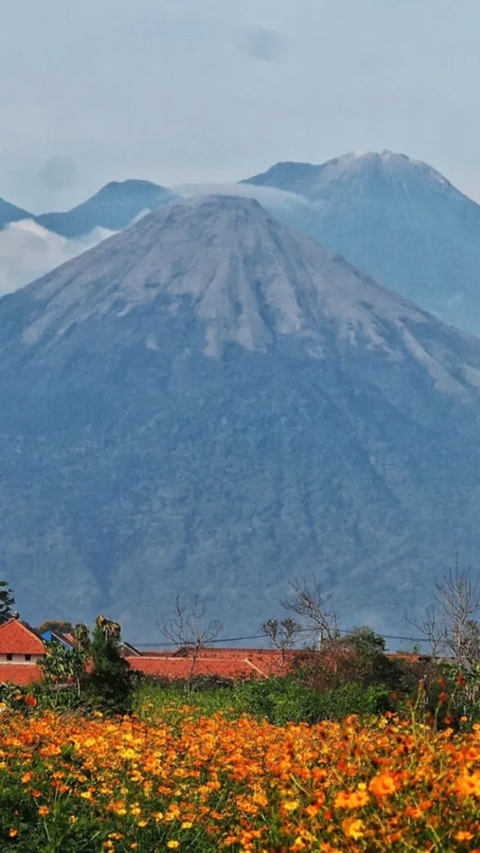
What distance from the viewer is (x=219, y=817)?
879 cm

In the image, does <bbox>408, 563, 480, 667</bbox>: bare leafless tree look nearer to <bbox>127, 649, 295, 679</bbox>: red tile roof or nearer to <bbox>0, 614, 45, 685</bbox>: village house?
<bbox>127, 649, 295, 679</bbox>: red tile roof

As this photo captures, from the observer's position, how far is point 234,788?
1011cm

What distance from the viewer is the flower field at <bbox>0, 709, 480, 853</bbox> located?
730cm

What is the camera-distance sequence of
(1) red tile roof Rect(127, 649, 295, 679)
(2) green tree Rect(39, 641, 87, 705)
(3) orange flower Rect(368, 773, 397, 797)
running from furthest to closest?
(1) red tile roof Rect(127, 649, 295, 679), (2) green tree Rect(39, 641, 87, 705), (3) orange flower Rect(368, 773, 397, 797)

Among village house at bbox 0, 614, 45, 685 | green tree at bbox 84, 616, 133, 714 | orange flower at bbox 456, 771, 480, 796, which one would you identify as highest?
village house at bbox 0, 614, 45, 685

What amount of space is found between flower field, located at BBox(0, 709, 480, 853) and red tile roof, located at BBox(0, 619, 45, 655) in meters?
53.2

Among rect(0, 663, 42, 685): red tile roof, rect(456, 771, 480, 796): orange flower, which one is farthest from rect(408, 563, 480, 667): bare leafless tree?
rect(456, 771, 480, 796): orange flower

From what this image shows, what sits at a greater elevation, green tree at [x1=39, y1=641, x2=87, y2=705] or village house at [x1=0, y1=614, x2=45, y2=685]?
village house at [x1=0, y1=614, x2=45, y2=685]

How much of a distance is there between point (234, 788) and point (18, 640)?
2212 inches

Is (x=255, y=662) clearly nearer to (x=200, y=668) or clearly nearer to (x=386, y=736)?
(x=200, y=668)

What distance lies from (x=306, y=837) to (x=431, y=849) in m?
0.67

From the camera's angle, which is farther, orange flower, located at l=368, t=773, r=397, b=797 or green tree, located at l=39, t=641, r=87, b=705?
green tree, located at l=39, t=641, r=87, b=705

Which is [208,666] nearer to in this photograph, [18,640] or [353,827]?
[18,640]

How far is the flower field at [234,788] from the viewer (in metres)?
7.30
